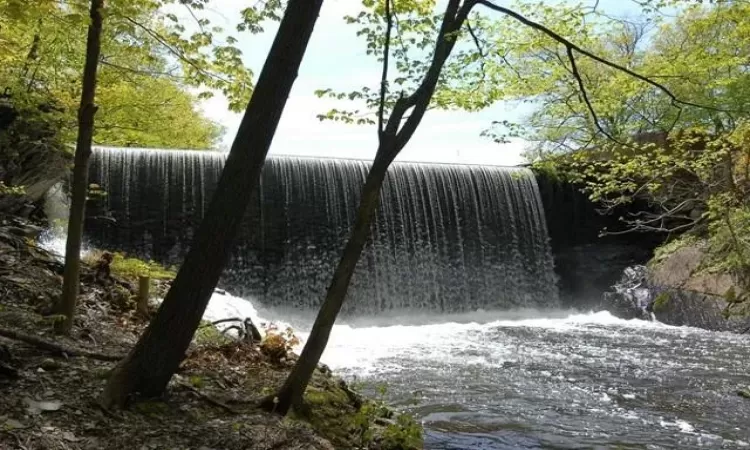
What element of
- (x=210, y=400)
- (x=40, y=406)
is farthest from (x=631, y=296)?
(x=40, y=406)

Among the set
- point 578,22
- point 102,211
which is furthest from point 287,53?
point 102,211

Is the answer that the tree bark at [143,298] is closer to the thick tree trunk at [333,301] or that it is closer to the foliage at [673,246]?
the thick tree trunk at [333,301]

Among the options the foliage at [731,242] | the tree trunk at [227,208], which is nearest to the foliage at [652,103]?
the foliage at [731,242]

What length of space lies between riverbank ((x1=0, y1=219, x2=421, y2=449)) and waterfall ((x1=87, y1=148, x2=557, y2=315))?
21.3 feet

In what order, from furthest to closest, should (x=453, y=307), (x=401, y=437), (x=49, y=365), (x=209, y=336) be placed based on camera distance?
(x=453, y=307) → (x=209, y=336) → (x=401, y=437) → (x=49, y=365)

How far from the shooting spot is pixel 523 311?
16.0m

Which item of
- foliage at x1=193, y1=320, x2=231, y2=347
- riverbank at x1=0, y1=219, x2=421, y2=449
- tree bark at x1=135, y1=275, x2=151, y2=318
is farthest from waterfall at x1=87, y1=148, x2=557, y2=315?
foliage at x1=193, y1=320, x2=231, y2=347

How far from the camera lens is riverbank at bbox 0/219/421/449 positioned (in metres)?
3.18

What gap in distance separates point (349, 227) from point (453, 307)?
11.1ft

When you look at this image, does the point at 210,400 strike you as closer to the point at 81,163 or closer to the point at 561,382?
the point at 81,163

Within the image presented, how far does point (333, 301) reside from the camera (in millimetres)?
3945

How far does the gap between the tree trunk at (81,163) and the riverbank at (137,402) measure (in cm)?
18

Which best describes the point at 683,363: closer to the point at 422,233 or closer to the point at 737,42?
A: the point at 737,42

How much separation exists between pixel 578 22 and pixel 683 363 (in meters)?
6.40
